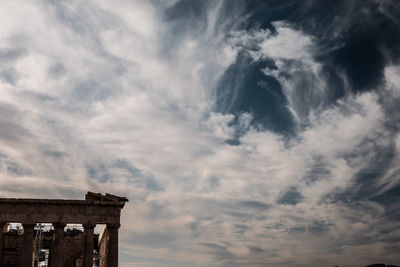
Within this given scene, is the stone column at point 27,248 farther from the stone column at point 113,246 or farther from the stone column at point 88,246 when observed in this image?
the stone column at point 113,246

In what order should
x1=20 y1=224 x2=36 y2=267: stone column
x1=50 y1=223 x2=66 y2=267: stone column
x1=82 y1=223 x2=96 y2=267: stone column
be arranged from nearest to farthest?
1. x1=20 y1=224 x2=36 y2=267: stone column
2. x1=82 y1=223 x2=96 y2=267: stone column
3. x1=50 y1=223 x2=66 y2=267: stone column

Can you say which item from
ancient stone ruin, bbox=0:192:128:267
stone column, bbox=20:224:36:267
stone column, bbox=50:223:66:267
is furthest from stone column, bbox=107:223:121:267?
stone column, bbox=20:224:36:267

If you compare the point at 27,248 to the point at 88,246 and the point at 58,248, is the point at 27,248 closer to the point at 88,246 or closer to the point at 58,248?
the point at 58,248

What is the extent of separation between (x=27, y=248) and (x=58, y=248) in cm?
199

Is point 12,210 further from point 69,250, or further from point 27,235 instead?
point 69,250

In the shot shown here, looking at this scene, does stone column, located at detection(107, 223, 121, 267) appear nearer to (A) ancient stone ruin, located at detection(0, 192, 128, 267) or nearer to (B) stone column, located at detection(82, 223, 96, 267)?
(A) ancient stone ruin, located at detection(0, 192, 128, 267)

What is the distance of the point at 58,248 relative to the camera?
26438 mm

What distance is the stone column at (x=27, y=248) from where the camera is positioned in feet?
84.7

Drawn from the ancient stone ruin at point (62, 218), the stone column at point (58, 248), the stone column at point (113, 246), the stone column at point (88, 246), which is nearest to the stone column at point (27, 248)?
the ancient stone ruin at point (62, 218)

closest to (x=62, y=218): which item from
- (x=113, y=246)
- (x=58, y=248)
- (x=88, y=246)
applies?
(x=58, y=248)

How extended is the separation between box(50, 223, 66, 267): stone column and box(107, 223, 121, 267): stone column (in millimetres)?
3224

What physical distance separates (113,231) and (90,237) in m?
1.57

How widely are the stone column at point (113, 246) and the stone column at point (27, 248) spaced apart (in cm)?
515

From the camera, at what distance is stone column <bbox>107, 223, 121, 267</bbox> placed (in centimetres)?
2628
